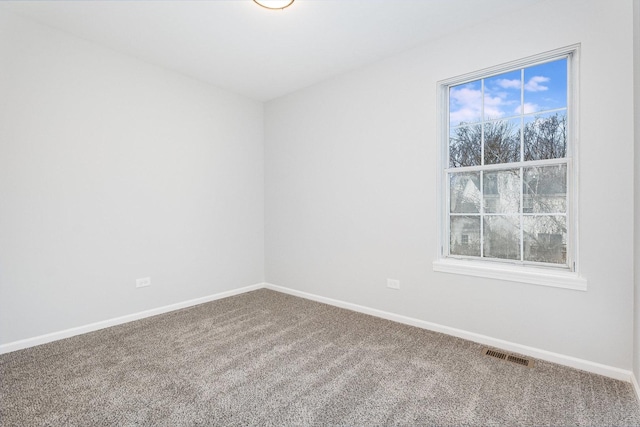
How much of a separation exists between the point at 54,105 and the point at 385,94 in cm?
318

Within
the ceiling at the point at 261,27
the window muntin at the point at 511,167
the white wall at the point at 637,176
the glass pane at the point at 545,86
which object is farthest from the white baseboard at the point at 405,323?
the ceiling at the point at 261,27

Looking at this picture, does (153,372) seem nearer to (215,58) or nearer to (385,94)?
(215,58)

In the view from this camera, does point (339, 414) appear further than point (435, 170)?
No

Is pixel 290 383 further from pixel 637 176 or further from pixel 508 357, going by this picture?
pixel 637 176

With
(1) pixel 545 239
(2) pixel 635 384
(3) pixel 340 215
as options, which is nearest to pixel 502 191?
(1) pixel 545 239

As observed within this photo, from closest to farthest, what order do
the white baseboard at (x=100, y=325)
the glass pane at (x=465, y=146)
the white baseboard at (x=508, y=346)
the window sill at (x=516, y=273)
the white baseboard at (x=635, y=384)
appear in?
the white baseboard at (x=635, y=384) → the white baseboard at (x=508, y=346) → the window sill at (x=516, y=273) → the white baseboard at (x=100, y=325) → the glass pane at (x=465, y=146)

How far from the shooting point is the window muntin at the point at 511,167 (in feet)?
8.20

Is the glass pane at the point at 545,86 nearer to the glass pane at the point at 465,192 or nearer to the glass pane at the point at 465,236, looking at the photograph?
the glass pane at the point at 465,192

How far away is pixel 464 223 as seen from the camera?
3002mm

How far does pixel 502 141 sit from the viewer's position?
2.78m

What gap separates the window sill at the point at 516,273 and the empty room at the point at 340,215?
2cm

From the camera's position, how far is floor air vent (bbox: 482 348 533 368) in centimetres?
238

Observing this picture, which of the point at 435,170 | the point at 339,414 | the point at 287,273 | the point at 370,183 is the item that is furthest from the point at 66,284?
the point at 435,170

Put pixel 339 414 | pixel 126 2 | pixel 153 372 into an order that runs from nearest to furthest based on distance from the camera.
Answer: pixel 339 414, pixel 153 372, pixel 126 2
